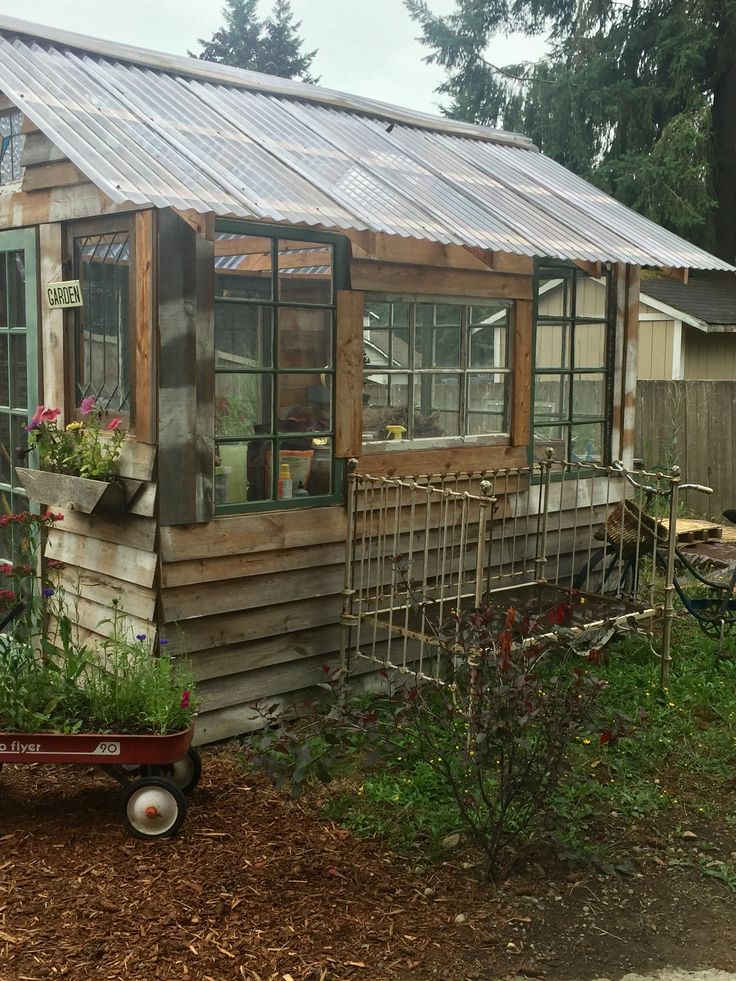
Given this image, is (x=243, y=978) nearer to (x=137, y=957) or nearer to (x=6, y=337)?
(x=137, y=957)

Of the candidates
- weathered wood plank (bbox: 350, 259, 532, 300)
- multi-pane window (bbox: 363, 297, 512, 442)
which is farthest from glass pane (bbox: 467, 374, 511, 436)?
weathered wood plank (bbox: 350, 259, 532, 300)

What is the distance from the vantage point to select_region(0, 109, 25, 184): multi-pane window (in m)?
6.06

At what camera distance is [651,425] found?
44.4 feet

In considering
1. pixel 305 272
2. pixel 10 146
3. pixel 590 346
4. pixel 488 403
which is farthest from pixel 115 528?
pixel 590 346

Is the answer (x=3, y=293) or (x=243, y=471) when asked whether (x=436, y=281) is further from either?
(x=3, y=293)

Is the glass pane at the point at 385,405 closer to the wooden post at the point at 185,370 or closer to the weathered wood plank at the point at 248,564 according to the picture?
the weathered wood plank at the point at 248,564

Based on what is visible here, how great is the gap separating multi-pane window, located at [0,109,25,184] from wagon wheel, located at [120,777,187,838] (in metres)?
3.56

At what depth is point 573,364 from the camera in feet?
24.5

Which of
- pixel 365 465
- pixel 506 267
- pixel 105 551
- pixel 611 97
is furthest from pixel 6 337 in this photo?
pixel 611 97

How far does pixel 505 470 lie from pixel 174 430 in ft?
8.12

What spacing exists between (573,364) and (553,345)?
0.26 metres

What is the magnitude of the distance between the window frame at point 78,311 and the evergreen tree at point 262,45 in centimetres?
3426

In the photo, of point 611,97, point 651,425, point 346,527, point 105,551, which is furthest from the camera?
point 611,97

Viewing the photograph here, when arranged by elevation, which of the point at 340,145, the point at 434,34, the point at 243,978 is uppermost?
the point at 434,34
